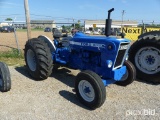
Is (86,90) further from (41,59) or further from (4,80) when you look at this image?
(4,80)

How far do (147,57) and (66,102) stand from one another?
282 cm

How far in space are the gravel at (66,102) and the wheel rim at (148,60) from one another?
0.44m

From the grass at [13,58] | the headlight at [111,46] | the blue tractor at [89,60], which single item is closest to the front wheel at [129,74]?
the blue tractor at [89,60]

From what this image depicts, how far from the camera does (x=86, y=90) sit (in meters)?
4.24

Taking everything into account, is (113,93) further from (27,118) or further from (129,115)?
(27,118)

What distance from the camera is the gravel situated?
3770 millimetres

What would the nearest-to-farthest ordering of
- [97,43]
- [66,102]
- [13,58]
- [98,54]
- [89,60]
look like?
[66,102] → [97,43] → [98,54] → [89,60] → [13,58]

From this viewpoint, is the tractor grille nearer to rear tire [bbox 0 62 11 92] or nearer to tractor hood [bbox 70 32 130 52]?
tractor hood [bbox 70 32 130 52]

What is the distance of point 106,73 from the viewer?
4.53 metres

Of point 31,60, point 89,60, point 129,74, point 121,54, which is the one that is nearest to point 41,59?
point 31,60

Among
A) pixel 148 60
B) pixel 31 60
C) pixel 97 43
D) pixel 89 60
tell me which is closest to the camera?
pixel 97 43

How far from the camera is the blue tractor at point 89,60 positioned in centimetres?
409

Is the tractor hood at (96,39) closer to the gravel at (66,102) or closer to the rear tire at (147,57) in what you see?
the gravel at (66,102)

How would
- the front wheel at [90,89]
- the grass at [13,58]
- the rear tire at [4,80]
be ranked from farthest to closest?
the grass at [13,58]
the rear tire at [4,80]
the front wheel at [90,89]
